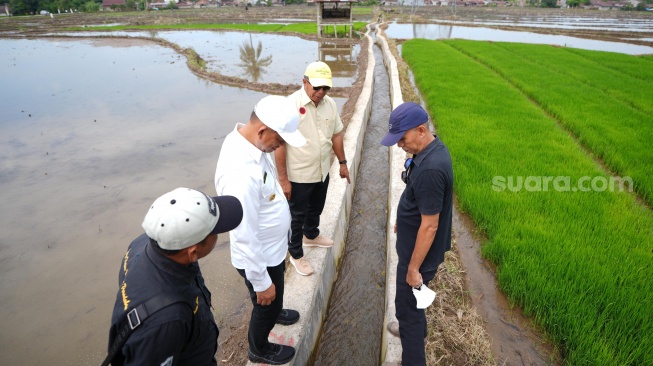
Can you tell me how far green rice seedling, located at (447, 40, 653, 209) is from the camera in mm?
4219

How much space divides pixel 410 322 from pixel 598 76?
997 centimetres

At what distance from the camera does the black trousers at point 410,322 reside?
1.83 meters

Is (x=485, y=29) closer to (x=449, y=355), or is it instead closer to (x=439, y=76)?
(x=439, y=76)

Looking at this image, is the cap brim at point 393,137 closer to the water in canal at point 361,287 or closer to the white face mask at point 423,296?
the white face mask at point 423,296

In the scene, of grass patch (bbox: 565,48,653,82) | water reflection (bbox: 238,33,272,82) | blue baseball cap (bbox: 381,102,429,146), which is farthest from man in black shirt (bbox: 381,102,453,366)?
grass patch (bbox: 565,48,653,82)

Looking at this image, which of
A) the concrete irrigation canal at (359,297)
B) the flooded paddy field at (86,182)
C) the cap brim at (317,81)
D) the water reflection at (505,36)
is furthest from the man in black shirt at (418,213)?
the water reflection at (505,36)

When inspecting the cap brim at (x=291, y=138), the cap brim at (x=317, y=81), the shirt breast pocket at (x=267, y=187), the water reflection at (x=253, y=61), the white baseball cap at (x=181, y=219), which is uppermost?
the water reflection at (x=253, y=61)

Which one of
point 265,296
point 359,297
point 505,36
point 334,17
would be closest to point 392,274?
point 359,297

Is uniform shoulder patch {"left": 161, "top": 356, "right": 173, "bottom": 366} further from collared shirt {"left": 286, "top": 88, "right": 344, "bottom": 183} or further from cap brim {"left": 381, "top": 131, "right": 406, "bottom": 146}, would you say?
collared shirt {"left": 286, "top": 88, "right": 344, "bottom": 183}

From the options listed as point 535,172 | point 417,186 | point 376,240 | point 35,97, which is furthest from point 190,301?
point 35,97

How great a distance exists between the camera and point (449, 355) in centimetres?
209

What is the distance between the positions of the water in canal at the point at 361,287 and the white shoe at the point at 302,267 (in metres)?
0.48

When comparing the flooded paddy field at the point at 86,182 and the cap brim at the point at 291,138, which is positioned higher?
the cap brim at the point at 291,138

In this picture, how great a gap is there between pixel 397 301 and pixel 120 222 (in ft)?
11.1
